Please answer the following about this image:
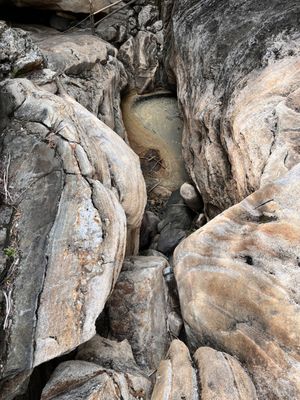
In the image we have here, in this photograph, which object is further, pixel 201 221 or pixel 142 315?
pixel 201 221

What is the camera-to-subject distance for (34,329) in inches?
149

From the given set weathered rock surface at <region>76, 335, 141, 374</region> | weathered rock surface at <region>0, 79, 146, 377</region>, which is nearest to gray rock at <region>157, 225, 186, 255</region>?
weathered rock surface at <region>0, 79, 146, 377</region>

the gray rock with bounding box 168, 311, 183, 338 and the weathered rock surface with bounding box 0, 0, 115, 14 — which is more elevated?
the weathered rock surface with bounding box 0, 0, 115, 14

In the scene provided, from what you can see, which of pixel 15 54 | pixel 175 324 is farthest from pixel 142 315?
pixel 15 54

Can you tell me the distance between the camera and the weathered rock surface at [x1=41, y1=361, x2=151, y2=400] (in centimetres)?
368

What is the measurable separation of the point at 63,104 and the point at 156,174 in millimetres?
4195

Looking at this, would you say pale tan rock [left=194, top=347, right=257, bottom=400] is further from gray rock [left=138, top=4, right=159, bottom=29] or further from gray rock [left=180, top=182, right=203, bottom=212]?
gray rock [left=138, top=4, right=159, bottom=29]

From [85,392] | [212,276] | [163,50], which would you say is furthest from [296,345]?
[163,50]

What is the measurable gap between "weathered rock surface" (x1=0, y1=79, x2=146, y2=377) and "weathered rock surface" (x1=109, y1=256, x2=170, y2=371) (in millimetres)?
634

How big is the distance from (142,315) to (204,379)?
1532mm

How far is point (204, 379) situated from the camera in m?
3.61

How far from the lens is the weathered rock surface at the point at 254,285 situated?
12.0ft

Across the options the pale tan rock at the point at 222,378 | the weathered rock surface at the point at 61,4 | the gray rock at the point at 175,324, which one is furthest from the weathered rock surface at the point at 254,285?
the weathered rock surface at the point at 61,4

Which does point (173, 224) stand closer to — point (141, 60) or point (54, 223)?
point (54, 223)
